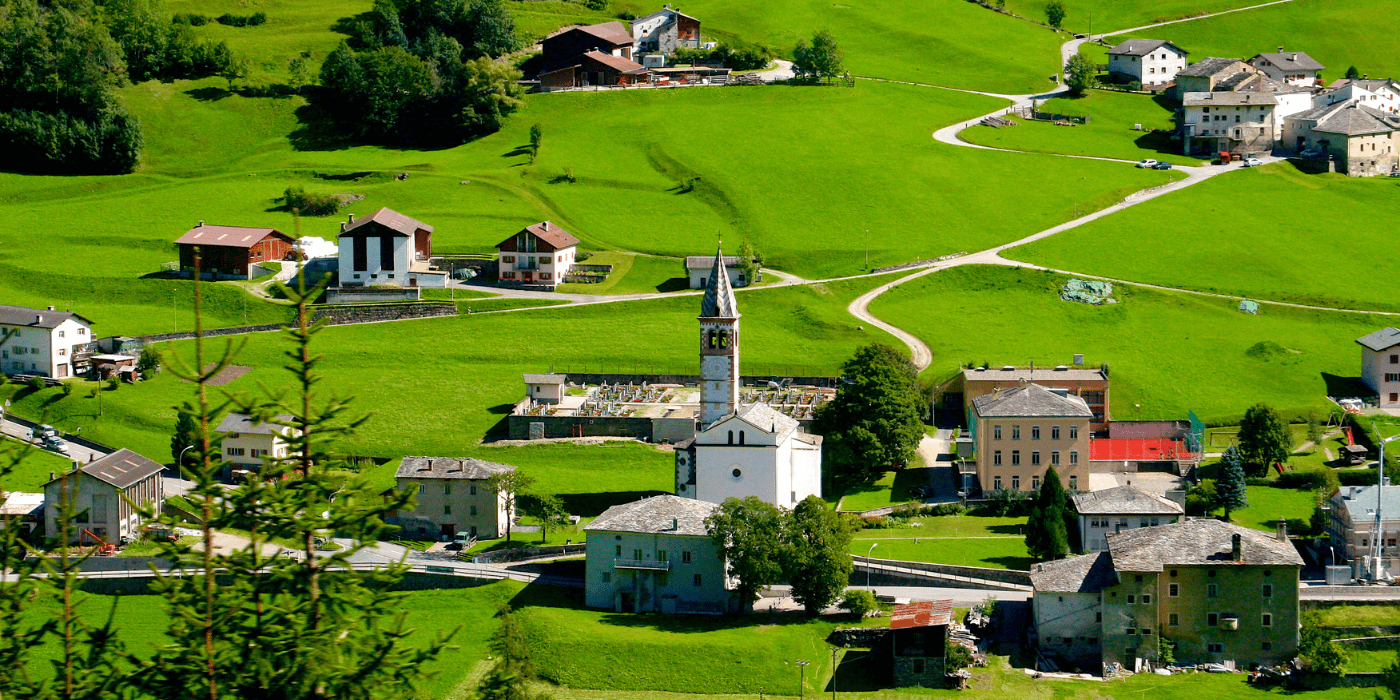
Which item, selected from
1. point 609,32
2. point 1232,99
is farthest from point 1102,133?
point 609,32

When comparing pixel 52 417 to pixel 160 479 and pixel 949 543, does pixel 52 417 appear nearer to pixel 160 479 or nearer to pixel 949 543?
pixel 160 479

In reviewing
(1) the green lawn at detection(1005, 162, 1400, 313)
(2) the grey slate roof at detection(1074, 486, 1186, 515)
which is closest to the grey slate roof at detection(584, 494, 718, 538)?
(2) the grey slate roof at detection(1074, 486, 1186, 515)

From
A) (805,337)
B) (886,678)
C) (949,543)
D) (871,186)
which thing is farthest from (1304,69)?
(886,678)

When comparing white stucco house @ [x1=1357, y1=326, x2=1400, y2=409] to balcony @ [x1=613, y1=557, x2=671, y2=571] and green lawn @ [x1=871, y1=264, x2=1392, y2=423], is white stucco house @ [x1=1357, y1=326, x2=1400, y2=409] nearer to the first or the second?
green lawn @ [x1=871, y1=264, x2=1392, y2=423]

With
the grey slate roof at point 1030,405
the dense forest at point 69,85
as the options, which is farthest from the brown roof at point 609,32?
the grey slate roof at point 1030,405

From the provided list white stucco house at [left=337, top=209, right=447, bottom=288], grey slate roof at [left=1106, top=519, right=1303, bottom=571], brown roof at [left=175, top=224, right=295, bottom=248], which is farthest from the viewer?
brown roof at [left=175, top=224, right=295, bottom=248]

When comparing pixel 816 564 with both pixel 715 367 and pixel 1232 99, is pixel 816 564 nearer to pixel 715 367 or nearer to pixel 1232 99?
pixel 715 367

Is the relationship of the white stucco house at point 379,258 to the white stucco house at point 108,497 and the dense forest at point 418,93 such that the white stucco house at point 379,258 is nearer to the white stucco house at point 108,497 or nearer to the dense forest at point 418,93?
the dense forest at point 418,93
